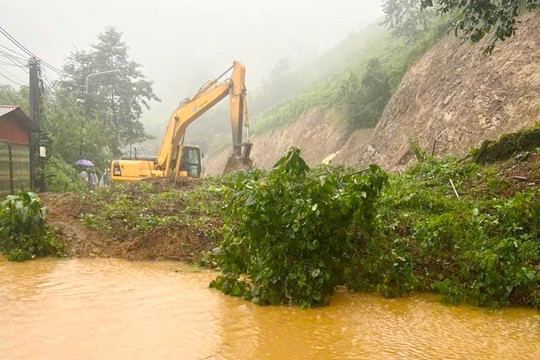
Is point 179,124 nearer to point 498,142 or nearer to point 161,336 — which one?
point 498,142

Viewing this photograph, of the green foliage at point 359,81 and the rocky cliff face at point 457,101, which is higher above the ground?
the green foliage at point 359,81

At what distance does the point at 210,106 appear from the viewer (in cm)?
1925

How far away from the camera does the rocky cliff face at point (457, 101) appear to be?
49.6 ft

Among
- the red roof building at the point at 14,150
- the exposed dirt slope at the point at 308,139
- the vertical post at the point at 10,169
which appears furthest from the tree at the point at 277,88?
the vertical post at the point at 10,169

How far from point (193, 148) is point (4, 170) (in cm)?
802

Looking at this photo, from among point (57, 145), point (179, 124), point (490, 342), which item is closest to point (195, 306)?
point (490, 342)

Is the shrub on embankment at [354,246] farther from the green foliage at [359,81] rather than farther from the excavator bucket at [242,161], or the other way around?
the green foliage at [359,81]

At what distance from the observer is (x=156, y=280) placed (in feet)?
22.5

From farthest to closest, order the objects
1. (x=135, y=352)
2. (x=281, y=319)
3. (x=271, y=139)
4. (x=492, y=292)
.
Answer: (x=271, y=139) → (x=492, y=292) → (x=281, y=319) → (x=135, y=352)

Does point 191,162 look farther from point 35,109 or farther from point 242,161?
point 35,109

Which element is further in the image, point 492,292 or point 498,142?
point 498,142

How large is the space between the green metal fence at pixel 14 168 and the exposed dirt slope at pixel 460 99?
13.1m

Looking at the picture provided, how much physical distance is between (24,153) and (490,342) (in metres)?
15.8

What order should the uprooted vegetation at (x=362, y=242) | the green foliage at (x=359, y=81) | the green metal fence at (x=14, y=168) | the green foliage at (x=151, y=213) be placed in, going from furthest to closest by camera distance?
the green foliage at (x=359, y=81) → the green metal fence at (x=14, y=168) → the green foliage at (x=151, y=213) → the uprooted vegetation at (x=362, y=242)
